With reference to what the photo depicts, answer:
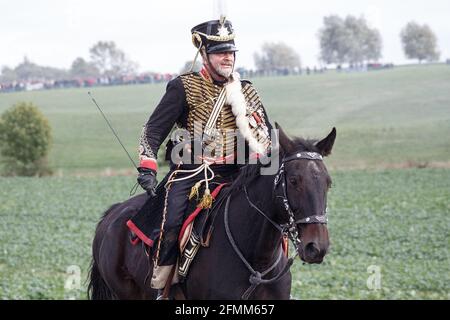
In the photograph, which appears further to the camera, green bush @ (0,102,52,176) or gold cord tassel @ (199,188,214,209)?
green bush @ (0,102,52,176)

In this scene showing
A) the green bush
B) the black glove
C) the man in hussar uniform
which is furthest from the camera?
the green bush

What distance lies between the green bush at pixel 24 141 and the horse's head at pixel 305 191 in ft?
165

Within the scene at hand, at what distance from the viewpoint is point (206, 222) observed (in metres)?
6.62

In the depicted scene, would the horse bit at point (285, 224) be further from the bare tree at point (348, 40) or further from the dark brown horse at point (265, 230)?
the bare tree at point (348, 40)

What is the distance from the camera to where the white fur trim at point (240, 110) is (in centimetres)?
663

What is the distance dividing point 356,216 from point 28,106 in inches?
1433

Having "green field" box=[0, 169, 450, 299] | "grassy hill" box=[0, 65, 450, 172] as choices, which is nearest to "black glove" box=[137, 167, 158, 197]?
"green field" box=[0, 169, 450, 299]

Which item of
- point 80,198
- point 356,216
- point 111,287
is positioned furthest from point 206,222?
point 80,198

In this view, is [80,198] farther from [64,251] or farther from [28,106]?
[28,106]

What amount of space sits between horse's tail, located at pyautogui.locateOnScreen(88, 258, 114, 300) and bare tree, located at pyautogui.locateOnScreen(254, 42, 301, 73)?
10116 centimetres

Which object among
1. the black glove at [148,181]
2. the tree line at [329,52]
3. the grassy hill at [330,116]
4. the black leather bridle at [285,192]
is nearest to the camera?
the black leather bridle at [285,192]

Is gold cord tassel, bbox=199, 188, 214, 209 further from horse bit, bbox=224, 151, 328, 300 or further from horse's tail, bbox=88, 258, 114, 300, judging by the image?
horse's tail, bbox=88, 258, 114, 300

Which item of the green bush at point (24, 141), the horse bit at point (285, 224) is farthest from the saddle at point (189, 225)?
the green bush at point (24, 141)

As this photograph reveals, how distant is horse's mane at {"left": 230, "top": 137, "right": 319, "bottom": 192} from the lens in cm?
595
